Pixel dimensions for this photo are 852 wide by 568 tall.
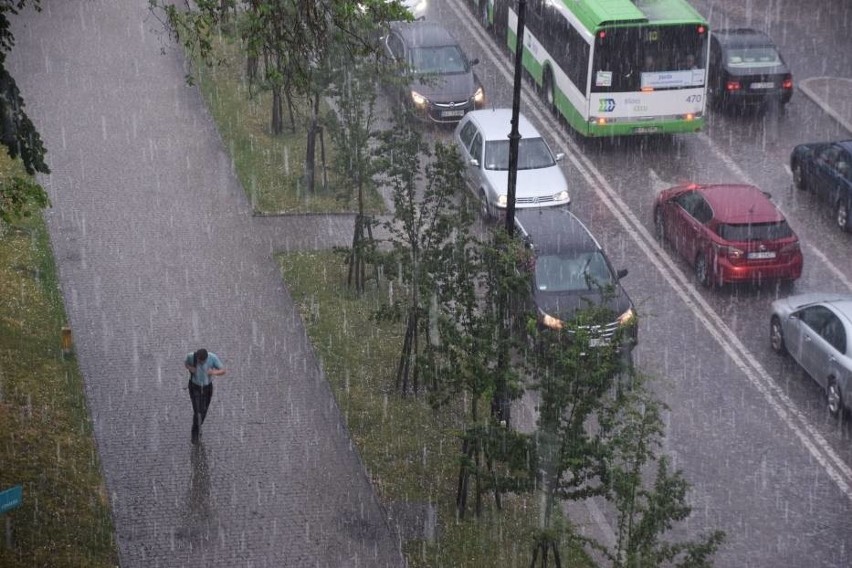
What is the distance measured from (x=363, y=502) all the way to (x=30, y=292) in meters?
7.02

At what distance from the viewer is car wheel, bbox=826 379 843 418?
1767cm

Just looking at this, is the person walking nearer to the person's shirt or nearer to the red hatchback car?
the person's shirt

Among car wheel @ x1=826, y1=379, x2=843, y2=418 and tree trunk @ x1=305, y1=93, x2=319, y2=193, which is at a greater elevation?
tree trunk @ x1=305, y1=93, x2=319, y2=193

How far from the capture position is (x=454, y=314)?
1497cm

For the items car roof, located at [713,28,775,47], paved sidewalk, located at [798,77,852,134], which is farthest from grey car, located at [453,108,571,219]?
paved sidewalk, located at [798,77,852,134]

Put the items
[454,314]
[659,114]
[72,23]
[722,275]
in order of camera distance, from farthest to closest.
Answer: [72,23] < [659,114] < [722,275] < [454,314]

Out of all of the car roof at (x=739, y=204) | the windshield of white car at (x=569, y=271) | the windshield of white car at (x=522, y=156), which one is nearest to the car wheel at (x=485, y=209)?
the windshield of white car at (x=522, y=156)

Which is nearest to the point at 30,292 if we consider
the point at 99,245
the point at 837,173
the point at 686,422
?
the point at 99,245

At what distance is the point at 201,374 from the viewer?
15852 mm

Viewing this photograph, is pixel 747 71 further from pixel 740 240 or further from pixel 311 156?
pixel 311 156

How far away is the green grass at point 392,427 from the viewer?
14.7m

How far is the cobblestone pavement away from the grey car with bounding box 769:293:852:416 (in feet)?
20.7

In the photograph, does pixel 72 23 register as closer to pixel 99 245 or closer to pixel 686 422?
pixel 99 245

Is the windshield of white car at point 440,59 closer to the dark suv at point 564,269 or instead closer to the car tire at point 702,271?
the dark suv at point 564,269
